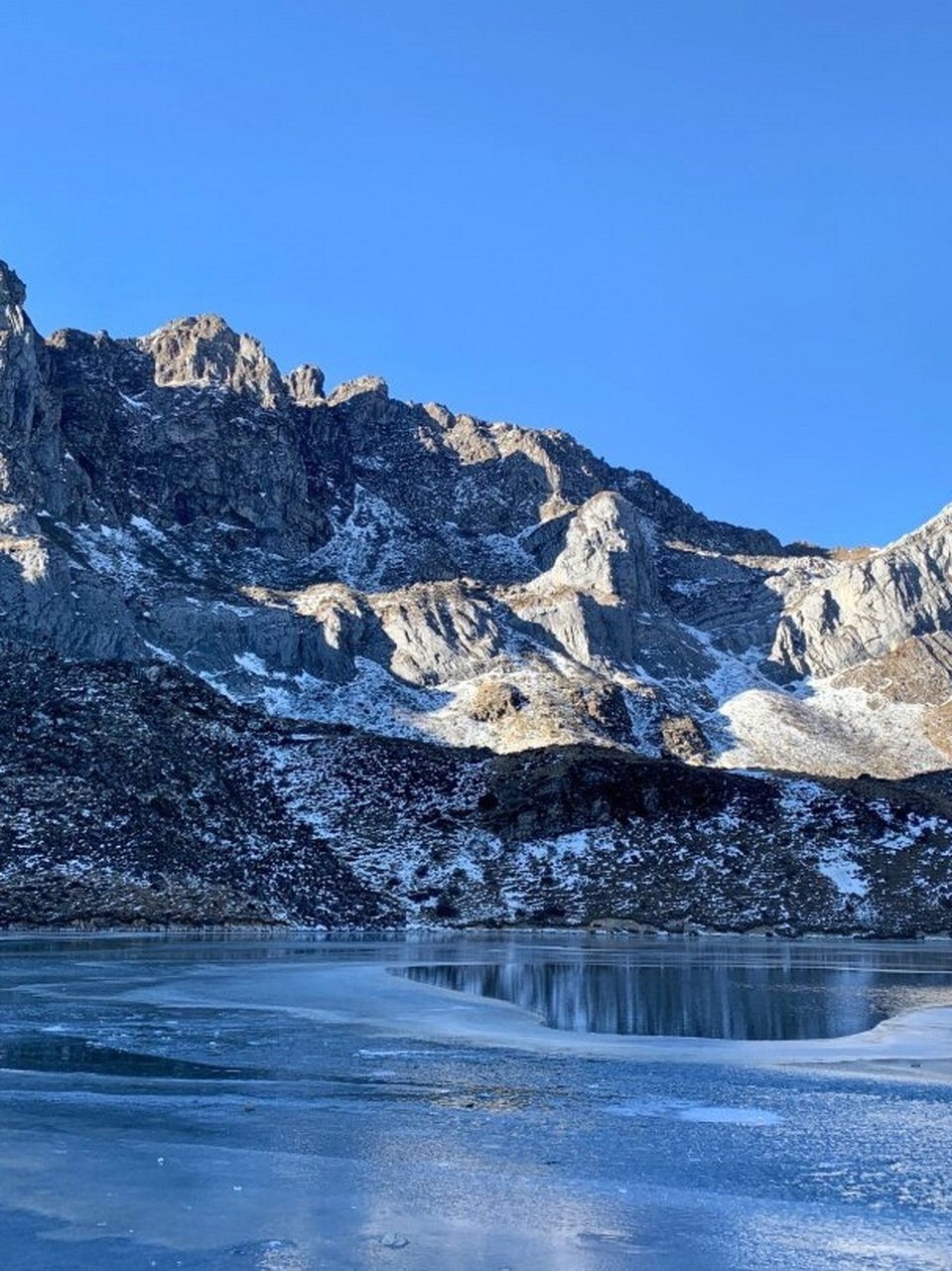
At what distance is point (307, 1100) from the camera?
18.1 meters

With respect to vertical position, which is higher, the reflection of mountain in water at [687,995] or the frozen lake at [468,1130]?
the frozen lake at [468,1130]

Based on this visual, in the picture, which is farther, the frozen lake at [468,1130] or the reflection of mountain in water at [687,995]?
the reflection of mountain in water at [687,995]

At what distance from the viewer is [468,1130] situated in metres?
16.1

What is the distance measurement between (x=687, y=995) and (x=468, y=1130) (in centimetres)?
2167

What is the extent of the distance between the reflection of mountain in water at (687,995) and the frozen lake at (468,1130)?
0.24m

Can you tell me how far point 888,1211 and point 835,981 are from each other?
1286 inches

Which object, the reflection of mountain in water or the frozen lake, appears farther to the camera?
the reflection of mountain in water

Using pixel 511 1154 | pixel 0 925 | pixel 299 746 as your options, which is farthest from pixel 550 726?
pixel 511 1154

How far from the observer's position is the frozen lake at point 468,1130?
11.1 metres

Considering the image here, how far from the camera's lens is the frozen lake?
1106 cm

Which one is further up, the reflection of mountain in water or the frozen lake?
the frozen lake

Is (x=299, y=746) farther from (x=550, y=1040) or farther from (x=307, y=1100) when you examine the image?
(x=307, y=1100)

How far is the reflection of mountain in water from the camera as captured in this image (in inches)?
1133

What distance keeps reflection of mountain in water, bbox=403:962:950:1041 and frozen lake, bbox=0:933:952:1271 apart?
24 cm
